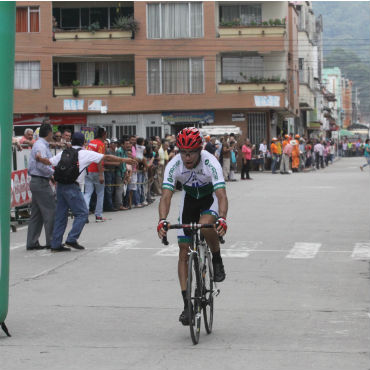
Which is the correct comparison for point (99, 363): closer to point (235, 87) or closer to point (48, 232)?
point (48, 232)

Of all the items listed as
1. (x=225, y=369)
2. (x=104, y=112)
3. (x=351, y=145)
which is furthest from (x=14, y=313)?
(x=351, y=145)

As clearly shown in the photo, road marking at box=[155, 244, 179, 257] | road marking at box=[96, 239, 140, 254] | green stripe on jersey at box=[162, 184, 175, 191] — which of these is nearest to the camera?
green stripe on jersey at box=[162, 184, 175, 191]

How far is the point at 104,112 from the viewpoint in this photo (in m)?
49.6

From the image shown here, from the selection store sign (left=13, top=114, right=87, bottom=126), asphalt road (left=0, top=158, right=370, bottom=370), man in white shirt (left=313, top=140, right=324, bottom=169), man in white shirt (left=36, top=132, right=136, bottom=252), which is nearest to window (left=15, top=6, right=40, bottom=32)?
store sign (left=13, top=114, right=87, bottom=126)

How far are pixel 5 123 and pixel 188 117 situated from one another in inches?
1776

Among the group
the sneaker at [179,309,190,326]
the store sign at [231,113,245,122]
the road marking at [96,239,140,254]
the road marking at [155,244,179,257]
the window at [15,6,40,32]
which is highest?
the window at [15,6,40,32]

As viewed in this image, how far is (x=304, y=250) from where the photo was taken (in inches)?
569

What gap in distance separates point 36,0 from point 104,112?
837 centimetres

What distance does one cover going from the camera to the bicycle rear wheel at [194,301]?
7.33 m

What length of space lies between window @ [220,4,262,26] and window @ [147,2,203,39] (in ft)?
6.11

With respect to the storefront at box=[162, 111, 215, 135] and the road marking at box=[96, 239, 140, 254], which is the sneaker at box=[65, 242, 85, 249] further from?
the storefront at box=[162, 111, 215, 135]

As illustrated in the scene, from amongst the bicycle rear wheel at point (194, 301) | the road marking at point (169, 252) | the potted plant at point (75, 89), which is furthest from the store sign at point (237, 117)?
the bicycle rear wheel at point (194, 301)

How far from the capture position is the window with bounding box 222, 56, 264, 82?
5306cm

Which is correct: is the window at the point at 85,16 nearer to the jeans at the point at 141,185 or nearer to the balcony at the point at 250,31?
the balcony at the point at 250,31
